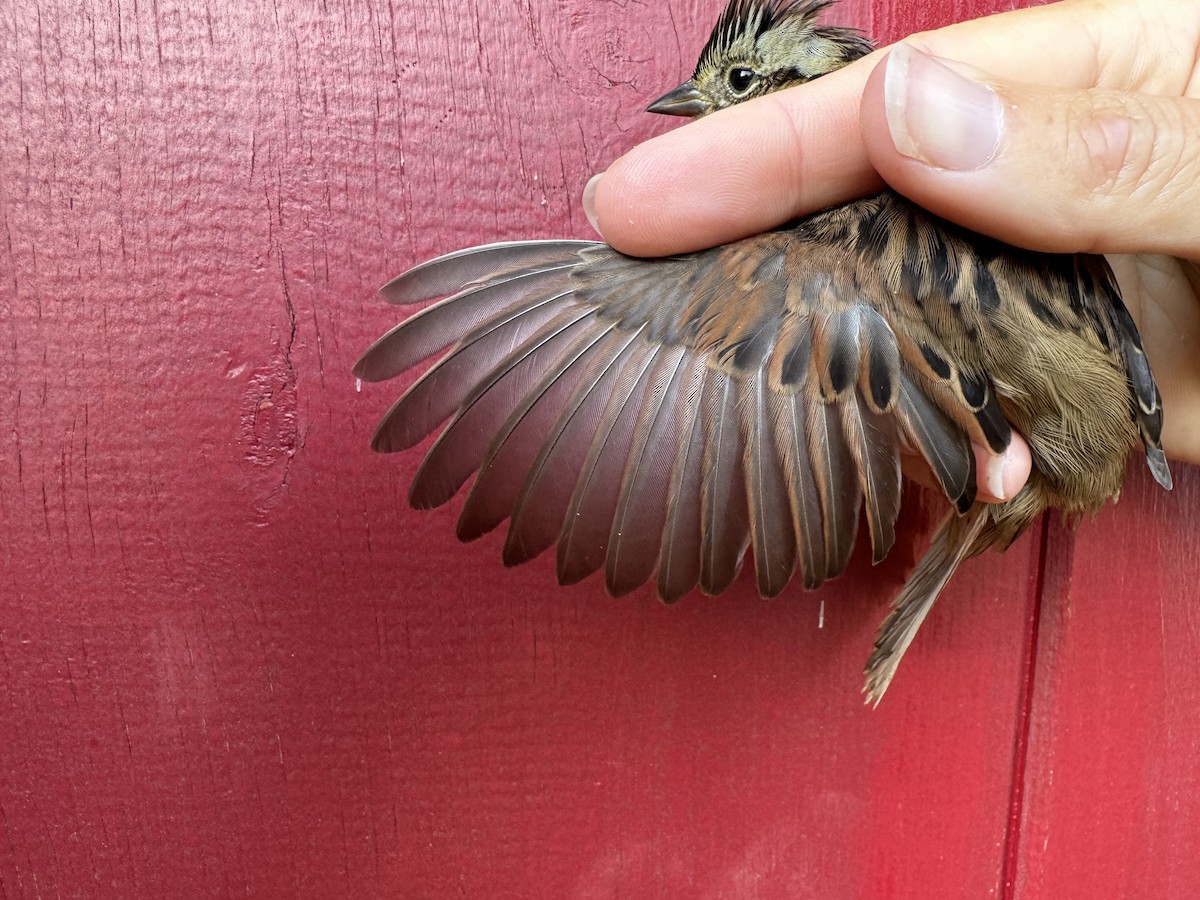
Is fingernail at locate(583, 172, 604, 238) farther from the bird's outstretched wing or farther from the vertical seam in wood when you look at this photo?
the vertical seam in wood

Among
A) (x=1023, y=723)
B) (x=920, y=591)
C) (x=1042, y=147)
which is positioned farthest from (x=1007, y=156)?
(x=1023, y=723)

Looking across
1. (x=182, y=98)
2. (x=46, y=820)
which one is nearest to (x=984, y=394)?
(x=182, y=98)

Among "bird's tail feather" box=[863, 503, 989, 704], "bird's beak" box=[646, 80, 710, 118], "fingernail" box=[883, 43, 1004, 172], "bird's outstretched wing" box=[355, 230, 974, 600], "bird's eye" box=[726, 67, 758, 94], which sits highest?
"bird's eye" box=[726, 67, 758, 94]

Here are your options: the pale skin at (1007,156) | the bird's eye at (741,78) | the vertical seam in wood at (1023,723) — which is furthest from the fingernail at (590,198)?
the vertical seam in wood at (1023,723)

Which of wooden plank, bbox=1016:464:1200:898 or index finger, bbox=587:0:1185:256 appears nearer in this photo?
index finger, bbox=587:0:1185:256

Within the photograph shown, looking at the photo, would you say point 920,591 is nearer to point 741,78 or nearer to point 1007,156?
point 1007,156

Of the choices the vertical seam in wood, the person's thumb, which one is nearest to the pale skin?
the person's thumb

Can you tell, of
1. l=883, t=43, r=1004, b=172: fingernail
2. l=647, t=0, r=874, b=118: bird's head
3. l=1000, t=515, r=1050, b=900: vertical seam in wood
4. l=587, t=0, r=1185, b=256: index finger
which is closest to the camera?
l=883, t=43, r=1004, b=172: fingernail
